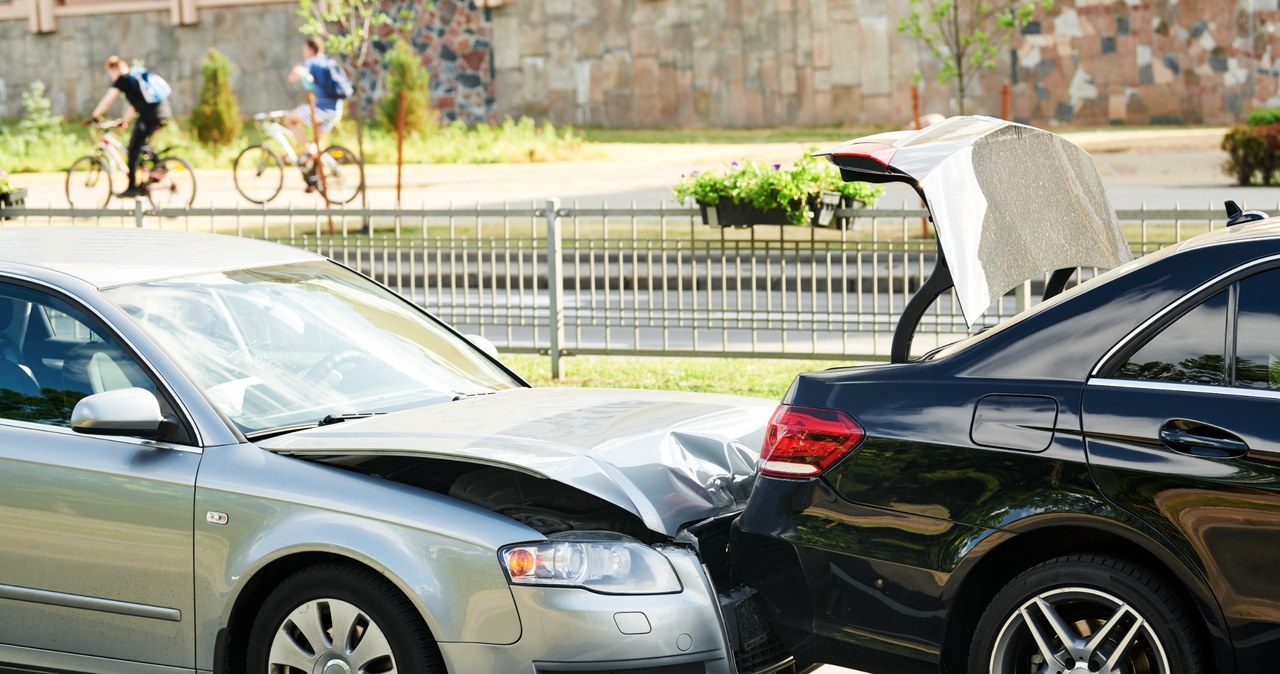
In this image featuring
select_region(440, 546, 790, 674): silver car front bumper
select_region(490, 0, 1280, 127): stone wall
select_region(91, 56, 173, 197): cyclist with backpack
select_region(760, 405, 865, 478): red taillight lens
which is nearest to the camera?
select_region(440, 546, 790, 674): silver car front bumper

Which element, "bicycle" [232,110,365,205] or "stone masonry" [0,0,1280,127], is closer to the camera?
"bicycle" [232,110,365,205]

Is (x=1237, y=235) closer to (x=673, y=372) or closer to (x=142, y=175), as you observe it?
(x=673, y=372)

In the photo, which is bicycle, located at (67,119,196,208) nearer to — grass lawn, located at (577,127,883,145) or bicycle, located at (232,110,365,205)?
bicycle, located at (232,110,365,205)

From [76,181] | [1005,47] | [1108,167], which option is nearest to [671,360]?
[1108,167]

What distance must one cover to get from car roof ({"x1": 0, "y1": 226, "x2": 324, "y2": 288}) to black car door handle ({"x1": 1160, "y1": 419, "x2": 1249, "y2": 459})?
3.12m

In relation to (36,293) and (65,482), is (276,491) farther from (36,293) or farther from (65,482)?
(36,293)

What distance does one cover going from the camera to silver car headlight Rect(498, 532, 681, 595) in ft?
13.5

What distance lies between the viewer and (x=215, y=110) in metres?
32.0

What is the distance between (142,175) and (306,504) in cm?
1911

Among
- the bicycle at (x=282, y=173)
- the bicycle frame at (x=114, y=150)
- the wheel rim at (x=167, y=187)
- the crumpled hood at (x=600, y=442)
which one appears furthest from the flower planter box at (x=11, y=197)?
the crumpled hood at (x=600, y=442)

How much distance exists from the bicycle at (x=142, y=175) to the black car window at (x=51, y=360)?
51.2 feet

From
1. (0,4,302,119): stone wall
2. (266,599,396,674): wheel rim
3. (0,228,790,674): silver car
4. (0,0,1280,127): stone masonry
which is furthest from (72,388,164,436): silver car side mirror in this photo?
(0,4,302,119): stone wall

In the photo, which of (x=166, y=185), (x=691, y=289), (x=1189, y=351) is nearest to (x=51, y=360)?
(x=1189, y=351)

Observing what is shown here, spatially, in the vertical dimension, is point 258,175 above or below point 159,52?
below
